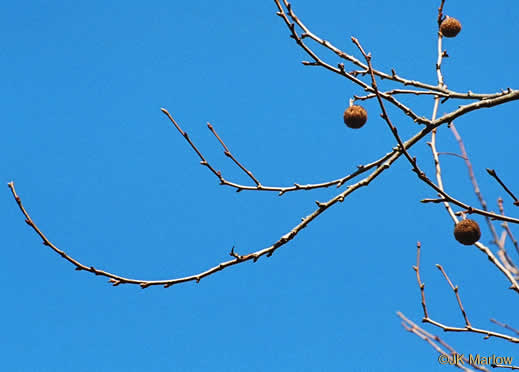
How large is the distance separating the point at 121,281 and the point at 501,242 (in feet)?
6.77

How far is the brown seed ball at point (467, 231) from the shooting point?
2.74m

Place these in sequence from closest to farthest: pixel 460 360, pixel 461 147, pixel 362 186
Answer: pixel 362 186 < pixel 460 360 < pixel 461 147

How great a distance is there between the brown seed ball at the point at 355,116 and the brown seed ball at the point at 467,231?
0.74 m

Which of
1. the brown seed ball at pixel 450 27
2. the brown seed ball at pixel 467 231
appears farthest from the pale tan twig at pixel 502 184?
the brown seed ball at pixel 450 27

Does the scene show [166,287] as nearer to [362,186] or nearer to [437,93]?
[362,186]

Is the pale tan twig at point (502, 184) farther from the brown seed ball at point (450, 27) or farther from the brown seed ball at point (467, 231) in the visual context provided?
the brown seed ball at point (450, 27)

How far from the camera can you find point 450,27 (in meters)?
3.71

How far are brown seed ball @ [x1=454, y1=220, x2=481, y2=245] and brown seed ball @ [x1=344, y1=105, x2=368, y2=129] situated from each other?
2.43 ft

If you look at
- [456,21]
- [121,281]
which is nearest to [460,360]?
[121,281]

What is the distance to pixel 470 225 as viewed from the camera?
274 cm

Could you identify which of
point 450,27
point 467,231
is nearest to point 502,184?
point 467,231

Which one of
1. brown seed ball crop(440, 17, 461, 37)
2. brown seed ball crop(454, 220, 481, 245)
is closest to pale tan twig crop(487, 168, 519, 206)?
brown seed ball crop(454, 220, 481, 245)

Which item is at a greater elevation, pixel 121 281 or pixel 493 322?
pixel 493 322

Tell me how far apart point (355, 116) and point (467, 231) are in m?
0.82
